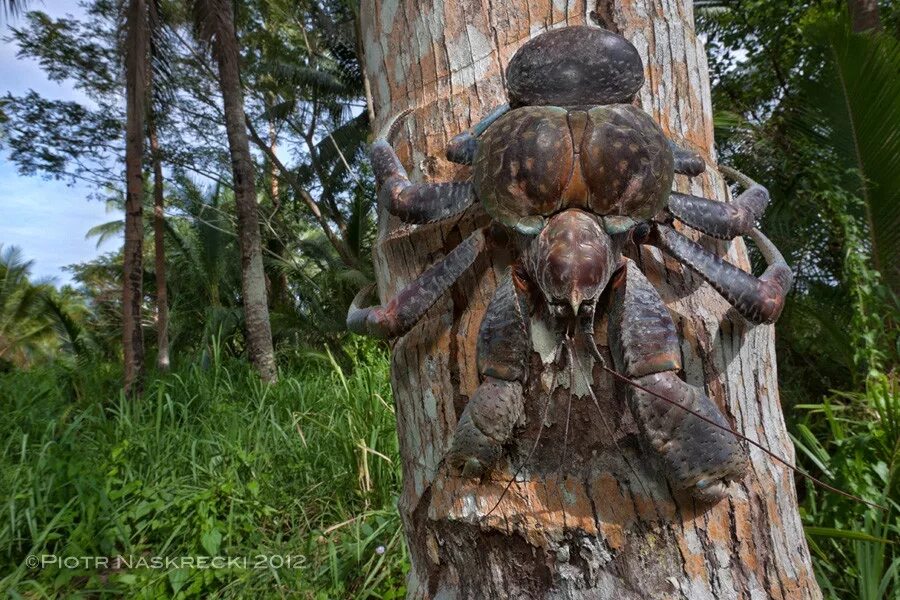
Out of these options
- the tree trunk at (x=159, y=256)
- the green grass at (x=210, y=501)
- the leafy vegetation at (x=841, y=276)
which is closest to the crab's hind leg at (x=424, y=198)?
the leafy vegetation at (x=841, y=276)

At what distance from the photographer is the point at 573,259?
0.67 m

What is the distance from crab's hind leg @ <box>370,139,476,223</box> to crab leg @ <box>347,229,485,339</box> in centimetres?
6

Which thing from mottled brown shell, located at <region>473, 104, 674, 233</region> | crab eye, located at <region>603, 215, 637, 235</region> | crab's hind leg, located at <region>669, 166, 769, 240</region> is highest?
mottled brown shell, located at <region>473, 104, 674, 233</region>

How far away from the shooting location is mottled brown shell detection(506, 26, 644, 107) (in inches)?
31.0

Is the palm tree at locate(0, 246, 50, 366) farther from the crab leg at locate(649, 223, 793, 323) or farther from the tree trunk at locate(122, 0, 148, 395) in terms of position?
the crab leg at locate(649, 223, 793, 323)

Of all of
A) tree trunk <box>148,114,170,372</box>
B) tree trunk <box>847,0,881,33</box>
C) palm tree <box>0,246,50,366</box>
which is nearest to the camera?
tree trunk <box>847,0,881,33</box>

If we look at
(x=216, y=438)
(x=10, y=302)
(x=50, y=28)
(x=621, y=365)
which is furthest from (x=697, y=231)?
(x=10, y=302)

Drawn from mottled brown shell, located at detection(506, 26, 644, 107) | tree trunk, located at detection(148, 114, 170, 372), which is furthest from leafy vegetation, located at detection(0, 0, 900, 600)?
tree trunk, located at detection(148, 114, 170, 372)

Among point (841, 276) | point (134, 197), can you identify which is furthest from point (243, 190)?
point (841, 276)

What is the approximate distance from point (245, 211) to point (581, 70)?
5383mm

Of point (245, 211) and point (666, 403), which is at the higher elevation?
point (245, 211)

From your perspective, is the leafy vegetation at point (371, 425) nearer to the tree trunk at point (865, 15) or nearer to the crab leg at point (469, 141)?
the tree trunk at point (865, 15)

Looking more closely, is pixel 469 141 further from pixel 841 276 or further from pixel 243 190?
pixel 243 190

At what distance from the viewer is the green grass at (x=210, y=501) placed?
216cm
